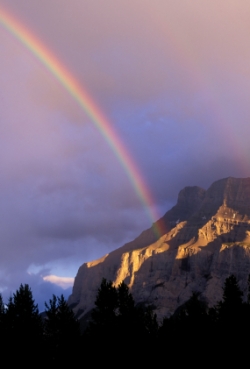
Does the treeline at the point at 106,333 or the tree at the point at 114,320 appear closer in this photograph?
the treeline at the point at 106,333

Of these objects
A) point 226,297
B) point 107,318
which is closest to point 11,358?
point 107,318

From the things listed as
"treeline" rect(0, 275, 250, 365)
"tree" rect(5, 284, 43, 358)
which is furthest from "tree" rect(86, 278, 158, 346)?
"tree" rect(5, 284, 43, 358)

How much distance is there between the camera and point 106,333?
65.6 metres

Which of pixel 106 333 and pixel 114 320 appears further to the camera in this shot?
pixel 114 320

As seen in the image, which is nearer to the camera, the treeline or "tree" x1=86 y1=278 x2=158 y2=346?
the treeline

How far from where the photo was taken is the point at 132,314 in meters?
68.4

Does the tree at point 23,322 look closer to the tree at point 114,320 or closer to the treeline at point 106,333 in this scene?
the treeline at point 106,333

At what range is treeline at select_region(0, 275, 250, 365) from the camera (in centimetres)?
6316

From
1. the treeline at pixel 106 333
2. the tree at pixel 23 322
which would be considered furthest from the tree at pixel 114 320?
the tree at pixel 23 322

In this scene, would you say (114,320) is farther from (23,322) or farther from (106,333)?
(23,322)

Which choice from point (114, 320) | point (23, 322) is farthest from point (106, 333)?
point (23, 322)

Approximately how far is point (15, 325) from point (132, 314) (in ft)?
51.0

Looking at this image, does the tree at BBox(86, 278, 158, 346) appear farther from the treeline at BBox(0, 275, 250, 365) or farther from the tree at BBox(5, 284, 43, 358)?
the tree at BBox(5, 284, 43, 358)

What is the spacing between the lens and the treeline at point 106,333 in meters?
63.2
